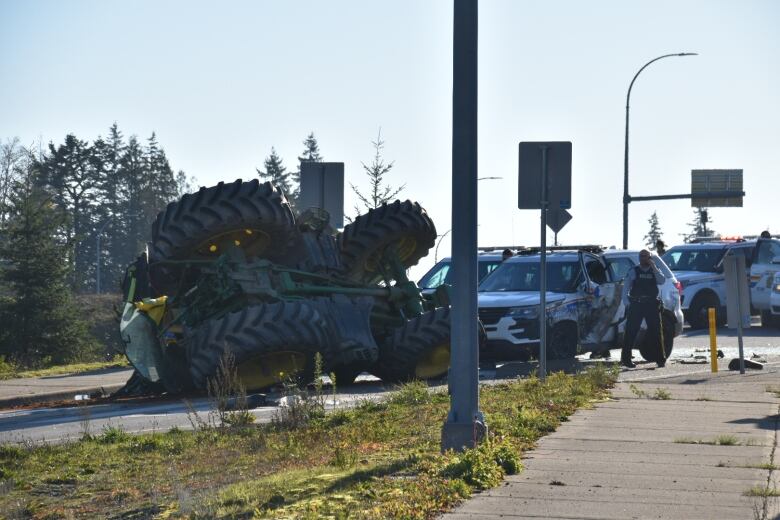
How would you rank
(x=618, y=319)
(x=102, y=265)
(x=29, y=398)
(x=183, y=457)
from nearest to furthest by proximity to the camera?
(x=183, y=457)
(x=29, y=398)
(x=618, y=319)
(x=102, y=265)

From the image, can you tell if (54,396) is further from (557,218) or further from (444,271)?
(444,271)

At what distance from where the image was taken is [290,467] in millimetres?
10086

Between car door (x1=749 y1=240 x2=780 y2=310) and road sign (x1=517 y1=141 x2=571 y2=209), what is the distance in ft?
53.3

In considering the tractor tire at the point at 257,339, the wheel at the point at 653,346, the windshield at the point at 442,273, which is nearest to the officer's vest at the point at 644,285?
the wheel at the point at 653,346

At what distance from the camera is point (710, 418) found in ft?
41.6

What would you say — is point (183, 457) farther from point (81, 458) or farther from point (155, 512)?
point (155, 512)

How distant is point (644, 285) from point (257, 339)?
6.88m

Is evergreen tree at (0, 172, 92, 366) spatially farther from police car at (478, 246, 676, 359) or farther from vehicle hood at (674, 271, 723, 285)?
police car at (478, 246, 676, 359)

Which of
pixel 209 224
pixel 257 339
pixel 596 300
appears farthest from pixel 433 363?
pixel 596 300

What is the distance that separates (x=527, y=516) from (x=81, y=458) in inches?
190

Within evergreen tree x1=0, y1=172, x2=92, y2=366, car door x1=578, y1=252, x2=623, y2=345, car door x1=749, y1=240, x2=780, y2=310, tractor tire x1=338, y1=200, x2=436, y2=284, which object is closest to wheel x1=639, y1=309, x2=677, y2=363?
car door x1=578, y1=252, x2=623, y2=345

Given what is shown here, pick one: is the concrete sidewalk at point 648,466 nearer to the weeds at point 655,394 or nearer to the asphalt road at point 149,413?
the weeds at point 655,394

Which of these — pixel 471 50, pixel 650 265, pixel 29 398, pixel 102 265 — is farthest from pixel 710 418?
pixel 102 265

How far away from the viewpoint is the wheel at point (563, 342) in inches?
830
